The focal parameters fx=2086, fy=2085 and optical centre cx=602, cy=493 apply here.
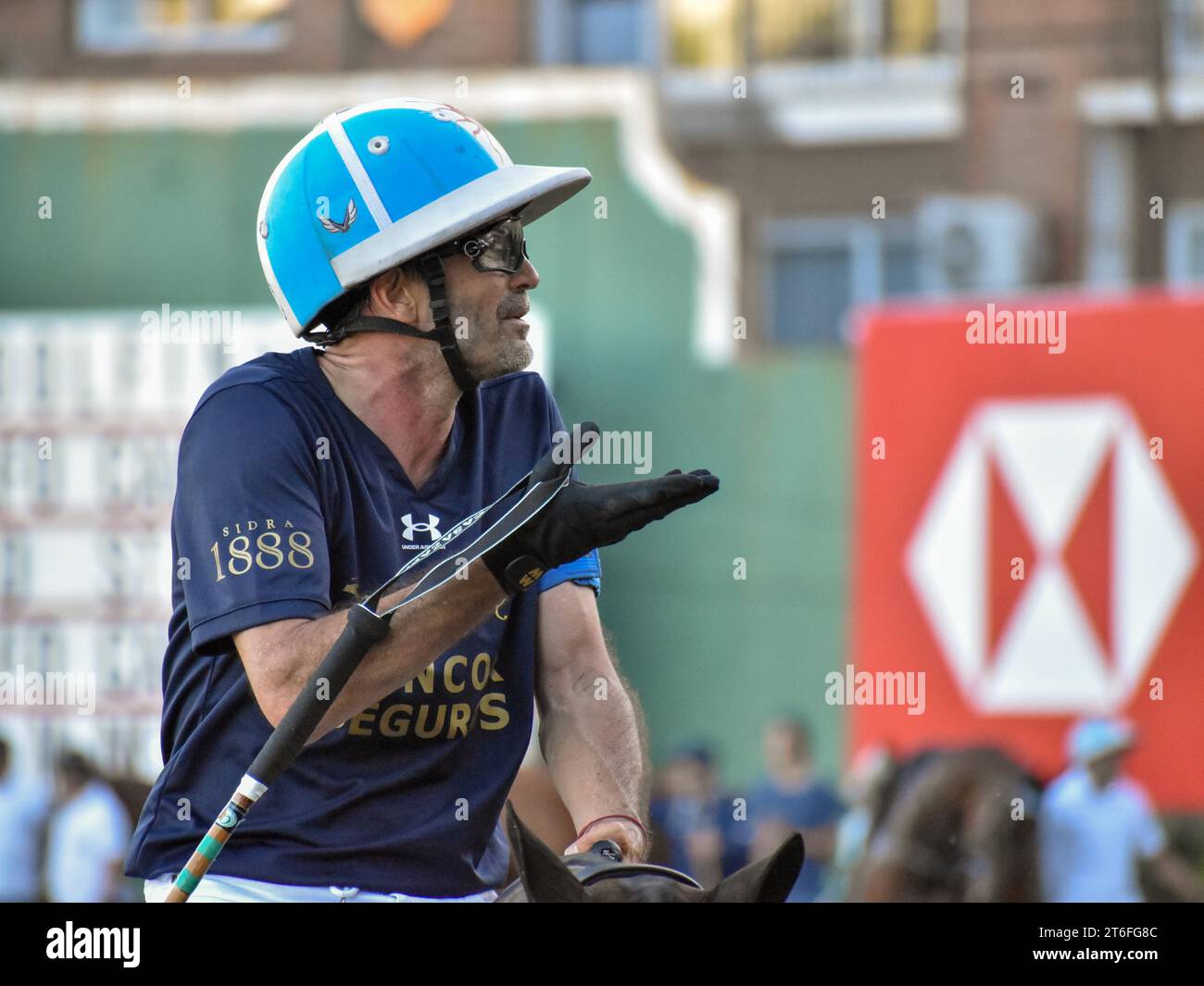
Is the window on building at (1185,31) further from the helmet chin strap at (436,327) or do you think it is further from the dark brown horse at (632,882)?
the dark brown horse at (632,882)

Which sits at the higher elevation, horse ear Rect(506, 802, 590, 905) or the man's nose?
the man's nose

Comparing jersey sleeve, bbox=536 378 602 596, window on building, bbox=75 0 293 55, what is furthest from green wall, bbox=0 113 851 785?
jersey sleeve, bbox=536 378 602 596

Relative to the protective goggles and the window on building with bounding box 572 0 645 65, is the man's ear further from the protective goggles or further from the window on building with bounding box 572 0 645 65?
the window on building with bounding box 572 0 645 65

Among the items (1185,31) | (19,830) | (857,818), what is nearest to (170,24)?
(19,830)

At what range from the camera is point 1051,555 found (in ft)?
38.7

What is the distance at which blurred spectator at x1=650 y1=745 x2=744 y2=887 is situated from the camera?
1127 centimetres

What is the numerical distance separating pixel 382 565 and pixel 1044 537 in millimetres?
9046

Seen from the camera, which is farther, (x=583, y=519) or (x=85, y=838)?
(x=85, y=838)

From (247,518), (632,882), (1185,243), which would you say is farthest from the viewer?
(1185,243)

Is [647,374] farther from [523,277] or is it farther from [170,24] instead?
[523,277]

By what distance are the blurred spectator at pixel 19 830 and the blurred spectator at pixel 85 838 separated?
0.14 metres

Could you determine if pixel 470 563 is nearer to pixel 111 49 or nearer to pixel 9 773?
pixel 9 773

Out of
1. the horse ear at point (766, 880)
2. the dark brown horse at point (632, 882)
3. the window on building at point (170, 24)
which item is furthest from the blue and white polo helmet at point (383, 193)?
the window on building at point (170, 24)

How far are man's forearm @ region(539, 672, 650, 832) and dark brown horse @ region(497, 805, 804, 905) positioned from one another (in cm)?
48
